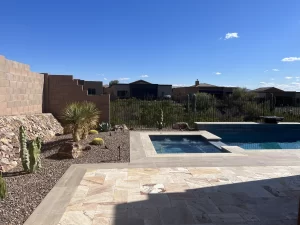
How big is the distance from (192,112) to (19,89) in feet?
35.0

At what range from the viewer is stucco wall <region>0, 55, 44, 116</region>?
26.0 feet

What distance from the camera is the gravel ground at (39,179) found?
3650mm

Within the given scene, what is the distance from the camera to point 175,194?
14.2 feet

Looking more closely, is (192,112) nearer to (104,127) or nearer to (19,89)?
(104,127)

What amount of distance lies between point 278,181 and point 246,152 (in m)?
2.83

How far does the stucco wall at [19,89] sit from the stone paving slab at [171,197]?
4.17 metres

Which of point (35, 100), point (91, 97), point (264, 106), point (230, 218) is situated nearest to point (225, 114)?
point (264, 106)

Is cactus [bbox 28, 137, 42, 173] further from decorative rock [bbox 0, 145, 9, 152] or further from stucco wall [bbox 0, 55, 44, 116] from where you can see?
stucco wall [bbox 0, 55, 44, 116]

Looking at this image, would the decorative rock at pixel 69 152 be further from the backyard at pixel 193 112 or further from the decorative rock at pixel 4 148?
the backyard at pixel 193 112

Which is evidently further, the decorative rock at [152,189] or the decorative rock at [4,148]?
the decorative rock at [4,148]

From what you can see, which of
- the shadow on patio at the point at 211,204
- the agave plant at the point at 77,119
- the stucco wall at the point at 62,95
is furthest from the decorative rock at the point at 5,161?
the stucco wall at the point at 62,95

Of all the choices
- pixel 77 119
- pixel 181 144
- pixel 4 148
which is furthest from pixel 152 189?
pixel 181 144

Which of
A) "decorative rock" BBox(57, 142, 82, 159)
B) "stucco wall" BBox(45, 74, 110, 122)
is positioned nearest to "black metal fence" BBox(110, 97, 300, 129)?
"stucco wall" BBox(45, 74, 110, 122)

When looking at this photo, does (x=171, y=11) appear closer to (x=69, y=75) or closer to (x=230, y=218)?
(x=69, y=75)
